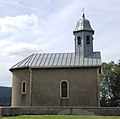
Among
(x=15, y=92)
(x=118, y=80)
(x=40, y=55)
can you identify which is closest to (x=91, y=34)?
(x=40, y=55)

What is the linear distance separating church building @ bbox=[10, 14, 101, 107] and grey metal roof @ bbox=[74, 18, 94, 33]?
2142 mm

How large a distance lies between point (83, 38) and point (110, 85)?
18581 millimetres

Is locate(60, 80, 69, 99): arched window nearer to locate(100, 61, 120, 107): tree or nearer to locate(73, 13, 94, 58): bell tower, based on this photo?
locate(73, 13, 94, 58): bell tower

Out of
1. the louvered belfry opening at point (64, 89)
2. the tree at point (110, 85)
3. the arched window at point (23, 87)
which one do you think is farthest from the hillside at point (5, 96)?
the louvered belfry opening at point (64, 89)

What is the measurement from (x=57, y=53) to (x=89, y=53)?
343 centimetres

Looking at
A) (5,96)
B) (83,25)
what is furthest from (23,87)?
(5,96)

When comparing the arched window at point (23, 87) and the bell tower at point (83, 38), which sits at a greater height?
the bell tower at point (83, 38)

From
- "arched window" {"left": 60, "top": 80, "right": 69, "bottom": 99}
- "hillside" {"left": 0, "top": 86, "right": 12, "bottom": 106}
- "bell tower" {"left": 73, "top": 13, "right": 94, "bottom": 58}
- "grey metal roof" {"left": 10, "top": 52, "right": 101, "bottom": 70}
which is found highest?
"bell tower" {"left": 73, "top": 13, "right": 94, "bottom": 58}

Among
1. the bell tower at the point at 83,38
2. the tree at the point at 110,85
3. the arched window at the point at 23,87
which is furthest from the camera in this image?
the tree at the point at 110,85

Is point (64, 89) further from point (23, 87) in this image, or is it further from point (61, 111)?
point (61, 111)

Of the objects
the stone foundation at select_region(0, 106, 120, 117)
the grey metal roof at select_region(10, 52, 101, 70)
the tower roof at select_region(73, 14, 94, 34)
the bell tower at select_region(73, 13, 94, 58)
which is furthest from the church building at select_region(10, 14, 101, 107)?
the stone foundation at select_region(0, 106, 120, 117)

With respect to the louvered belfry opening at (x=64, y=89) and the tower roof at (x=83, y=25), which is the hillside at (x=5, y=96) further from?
the louvered belfry opening at (x=64, y=89)

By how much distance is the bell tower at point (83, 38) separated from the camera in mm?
26961

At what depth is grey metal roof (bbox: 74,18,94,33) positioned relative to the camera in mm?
27875
